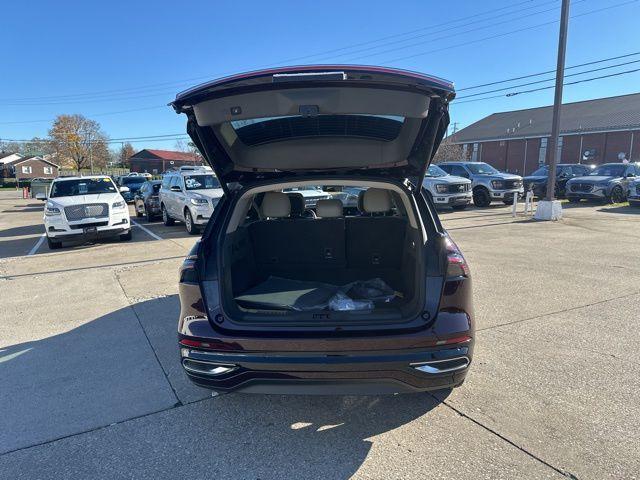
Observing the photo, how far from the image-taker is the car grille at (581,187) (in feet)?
59.6

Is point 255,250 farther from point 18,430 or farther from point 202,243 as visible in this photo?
point 18,430


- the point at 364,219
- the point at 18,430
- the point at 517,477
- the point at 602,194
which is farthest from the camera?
the point at 602,194

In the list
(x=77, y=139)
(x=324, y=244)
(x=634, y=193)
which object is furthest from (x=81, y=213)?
(x=77, y=139)

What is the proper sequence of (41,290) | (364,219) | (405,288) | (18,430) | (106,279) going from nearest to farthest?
1. (18,430)
2. (405,288)
3. (364,219)
4. (41,290)
5. (106,279)

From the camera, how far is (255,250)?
159 inches

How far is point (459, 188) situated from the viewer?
52.8ft

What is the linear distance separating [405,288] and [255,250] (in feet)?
4.91

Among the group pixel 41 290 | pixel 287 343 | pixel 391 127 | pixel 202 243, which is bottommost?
pixel 41 290

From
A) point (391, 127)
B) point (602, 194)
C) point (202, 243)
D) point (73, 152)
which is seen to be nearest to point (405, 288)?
point (391, 127)

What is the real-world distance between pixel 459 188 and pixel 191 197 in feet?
32.8

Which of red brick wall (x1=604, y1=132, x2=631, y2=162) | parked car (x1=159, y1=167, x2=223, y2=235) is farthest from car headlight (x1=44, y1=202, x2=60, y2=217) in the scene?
red brick wall (x1=604, y1=132, x2=631, y2=162)

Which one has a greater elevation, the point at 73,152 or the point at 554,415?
the point at 73,152

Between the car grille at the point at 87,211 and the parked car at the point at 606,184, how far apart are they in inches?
731

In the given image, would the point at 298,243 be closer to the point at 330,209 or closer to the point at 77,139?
the point at 330,209
